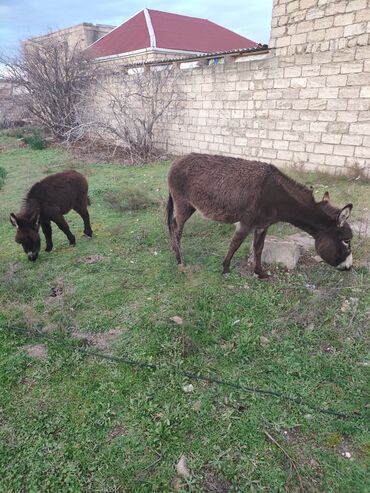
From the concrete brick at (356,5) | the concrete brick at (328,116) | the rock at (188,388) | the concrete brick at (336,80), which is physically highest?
the concrete brick at (356,5)

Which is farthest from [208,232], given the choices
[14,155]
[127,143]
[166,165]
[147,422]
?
[14,155]

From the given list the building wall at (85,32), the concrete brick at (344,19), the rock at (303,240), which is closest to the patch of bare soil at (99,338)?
the rock at (303,240)

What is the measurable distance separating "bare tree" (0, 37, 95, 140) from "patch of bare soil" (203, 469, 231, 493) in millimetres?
15168

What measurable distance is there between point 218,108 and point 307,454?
10529mm

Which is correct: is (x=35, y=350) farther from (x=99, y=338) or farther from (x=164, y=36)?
(x=164, y=36)

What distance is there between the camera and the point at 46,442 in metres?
2.42

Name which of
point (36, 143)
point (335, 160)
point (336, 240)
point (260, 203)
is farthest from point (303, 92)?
point (36, 143)

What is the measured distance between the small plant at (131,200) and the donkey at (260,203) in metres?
3.03

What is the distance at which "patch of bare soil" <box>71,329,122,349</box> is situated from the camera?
11.0 feet

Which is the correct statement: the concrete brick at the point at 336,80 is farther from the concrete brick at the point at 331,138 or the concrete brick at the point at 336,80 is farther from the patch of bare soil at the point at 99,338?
the patch of bare soil at the point at 99,338

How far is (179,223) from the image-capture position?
15.7 feet

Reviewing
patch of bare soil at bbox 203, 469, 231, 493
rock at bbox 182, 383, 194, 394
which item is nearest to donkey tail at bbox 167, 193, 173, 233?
rock at bbox 182, 383, 194, 394

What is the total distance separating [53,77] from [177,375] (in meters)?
16.4

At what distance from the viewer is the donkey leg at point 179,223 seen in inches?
183
